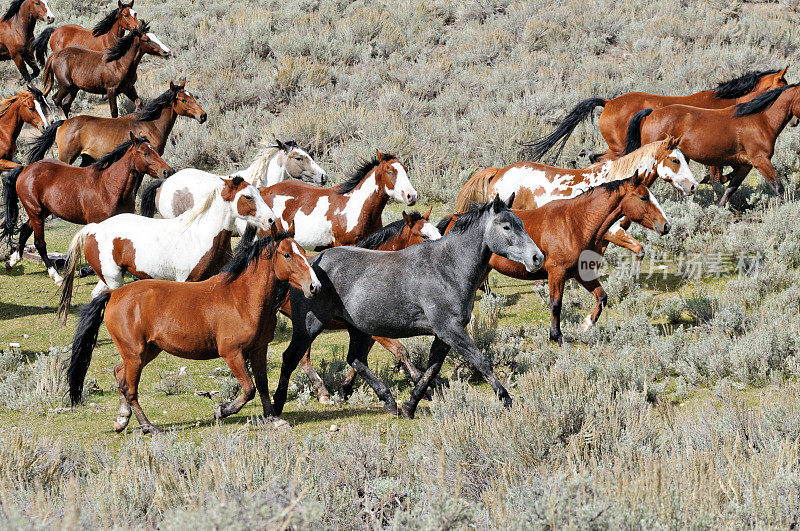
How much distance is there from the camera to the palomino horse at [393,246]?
7770 millimetres

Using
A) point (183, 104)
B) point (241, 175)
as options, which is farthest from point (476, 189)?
point (183, 104)

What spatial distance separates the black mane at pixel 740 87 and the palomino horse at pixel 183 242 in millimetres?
8798

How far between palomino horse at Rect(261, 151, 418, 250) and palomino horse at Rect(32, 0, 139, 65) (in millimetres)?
7813

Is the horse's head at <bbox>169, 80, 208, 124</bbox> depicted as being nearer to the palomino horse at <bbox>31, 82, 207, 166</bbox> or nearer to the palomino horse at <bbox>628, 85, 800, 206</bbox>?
the palomino horse at <bbox>31, 82, 207, 166</bbox>

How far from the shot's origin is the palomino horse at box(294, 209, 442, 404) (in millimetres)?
7770

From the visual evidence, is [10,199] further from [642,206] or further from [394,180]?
[642,206]

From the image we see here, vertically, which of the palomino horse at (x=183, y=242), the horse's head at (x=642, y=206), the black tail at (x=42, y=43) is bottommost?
the black tail at (x=42, y=43)

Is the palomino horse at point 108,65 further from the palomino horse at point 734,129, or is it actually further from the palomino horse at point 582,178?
the palomino horse at point 734,129

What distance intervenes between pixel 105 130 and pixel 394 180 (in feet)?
18.6

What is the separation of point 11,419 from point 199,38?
16401 mm

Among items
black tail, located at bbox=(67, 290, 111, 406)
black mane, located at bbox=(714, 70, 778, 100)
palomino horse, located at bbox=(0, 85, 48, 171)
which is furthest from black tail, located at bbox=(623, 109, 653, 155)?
palomino horse, located at bbox=(0, 85, 48, 171)

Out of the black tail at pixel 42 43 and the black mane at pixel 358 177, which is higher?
the black mane at pixel 358 177

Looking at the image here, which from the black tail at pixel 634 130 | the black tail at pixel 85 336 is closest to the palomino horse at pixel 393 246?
the black tail at pixel 85 336

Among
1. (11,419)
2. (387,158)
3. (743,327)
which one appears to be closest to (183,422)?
(11,419)
